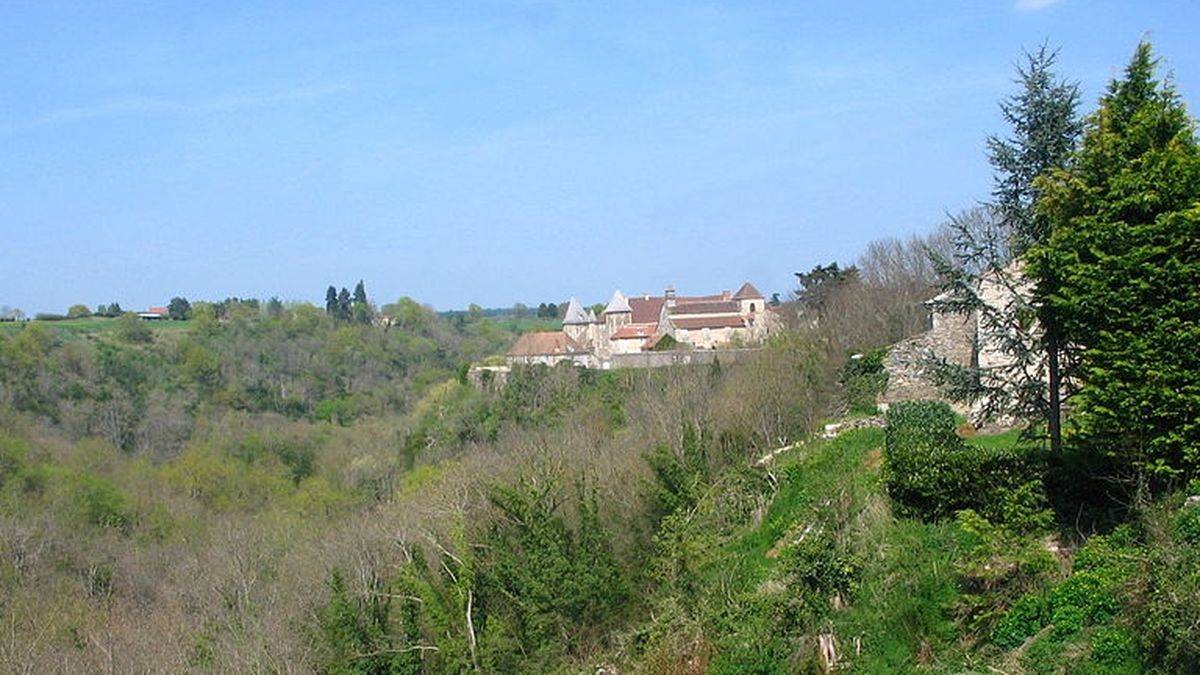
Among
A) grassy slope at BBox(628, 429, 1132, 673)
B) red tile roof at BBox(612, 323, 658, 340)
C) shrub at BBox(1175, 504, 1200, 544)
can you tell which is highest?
red tile roof at BBox(612, 323, 658, 340)

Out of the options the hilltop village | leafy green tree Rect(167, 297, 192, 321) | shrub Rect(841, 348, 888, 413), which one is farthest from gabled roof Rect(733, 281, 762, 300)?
leafy green tree Rect(167, 297, 192, 321)

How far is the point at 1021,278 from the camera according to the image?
13945 millimetres

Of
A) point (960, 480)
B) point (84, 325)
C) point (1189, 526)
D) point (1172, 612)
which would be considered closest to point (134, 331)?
point (84, 325)

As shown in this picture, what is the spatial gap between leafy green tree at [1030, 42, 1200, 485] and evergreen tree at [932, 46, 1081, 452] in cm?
102

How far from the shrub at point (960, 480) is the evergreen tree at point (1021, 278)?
737 millimetres

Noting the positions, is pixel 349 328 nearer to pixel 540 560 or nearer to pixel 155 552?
pixel 155 552

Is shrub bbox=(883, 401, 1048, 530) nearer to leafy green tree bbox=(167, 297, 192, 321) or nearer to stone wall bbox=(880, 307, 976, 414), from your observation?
stone wall bbox=(880, 307, 976, 414)

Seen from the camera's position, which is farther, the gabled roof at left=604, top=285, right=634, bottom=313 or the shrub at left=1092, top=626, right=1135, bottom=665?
the gabled roof at left=604, top=285, right=634, bottom=313

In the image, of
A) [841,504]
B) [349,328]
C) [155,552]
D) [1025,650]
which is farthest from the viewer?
[349,328]

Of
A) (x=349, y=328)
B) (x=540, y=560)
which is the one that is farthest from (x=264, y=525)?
(x=349, y=328)

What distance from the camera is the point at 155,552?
1548 inches

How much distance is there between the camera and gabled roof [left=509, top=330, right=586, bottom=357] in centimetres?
6438

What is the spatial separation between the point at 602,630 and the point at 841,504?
5.16 m

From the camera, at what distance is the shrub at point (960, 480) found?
12.2 metres
